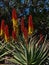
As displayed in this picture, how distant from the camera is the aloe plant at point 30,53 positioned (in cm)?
556

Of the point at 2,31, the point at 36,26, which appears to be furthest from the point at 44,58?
the point at 36,26

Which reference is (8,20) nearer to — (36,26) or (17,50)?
(36,26)

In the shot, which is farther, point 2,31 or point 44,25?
point 44,25

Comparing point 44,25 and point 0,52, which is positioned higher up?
point 0,52

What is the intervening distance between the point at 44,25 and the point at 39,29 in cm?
29

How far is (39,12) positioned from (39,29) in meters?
0.73

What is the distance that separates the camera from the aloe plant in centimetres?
556

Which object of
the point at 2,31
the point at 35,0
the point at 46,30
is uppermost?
the point at 2,31

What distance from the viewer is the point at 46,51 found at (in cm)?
561

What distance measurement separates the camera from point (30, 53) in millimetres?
5625

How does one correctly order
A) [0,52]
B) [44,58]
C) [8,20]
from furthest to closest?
[8,20] < [0,52] < [44,58]

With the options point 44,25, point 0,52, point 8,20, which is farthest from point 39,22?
point 0,52

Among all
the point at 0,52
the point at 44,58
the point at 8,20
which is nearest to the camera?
the point at 44,58

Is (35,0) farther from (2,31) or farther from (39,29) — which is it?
(2,31)
